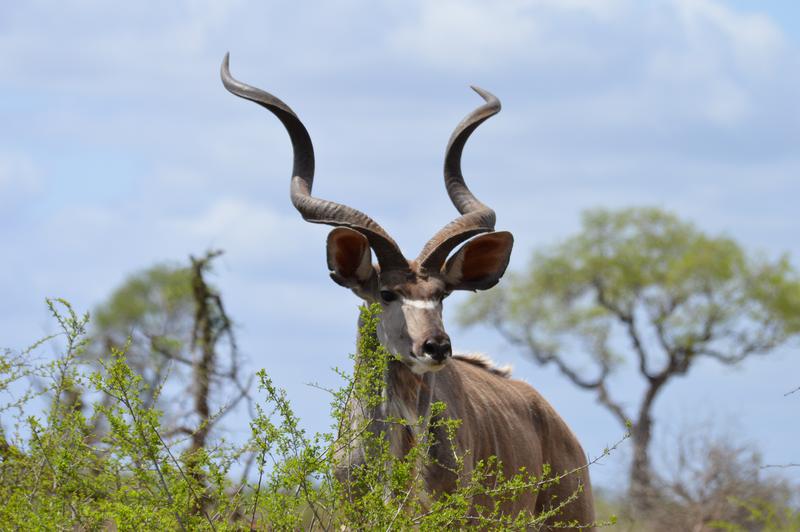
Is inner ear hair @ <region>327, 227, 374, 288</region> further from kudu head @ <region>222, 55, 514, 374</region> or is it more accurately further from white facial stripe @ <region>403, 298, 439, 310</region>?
white facial stripe @ <region>403, 298, 439, 310</region>

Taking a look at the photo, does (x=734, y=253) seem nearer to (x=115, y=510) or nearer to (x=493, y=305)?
(x=493, y=305)

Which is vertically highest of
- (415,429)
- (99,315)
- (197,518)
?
(99,315)

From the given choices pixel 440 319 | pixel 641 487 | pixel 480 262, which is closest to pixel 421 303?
pixel 440 319

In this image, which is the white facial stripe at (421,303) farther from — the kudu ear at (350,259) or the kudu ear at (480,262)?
the kudu ear at (480,262)

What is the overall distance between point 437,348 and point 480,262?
111cm

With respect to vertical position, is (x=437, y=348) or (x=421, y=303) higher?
(x=421, y=303)

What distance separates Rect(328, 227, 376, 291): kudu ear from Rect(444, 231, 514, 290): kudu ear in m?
0.45

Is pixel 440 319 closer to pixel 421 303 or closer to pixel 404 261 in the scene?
pixel 421 303

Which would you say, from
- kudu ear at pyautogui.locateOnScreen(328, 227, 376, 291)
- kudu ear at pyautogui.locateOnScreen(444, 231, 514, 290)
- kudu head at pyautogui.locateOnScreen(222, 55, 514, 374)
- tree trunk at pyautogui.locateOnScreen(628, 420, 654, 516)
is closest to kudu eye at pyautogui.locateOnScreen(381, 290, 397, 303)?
kudu head at pyautogui.locateOnScreen(222, 55, 514, 374)

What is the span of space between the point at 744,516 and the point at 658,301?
18594 millimetres

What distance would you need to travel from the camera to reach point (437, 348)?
6.82 meters

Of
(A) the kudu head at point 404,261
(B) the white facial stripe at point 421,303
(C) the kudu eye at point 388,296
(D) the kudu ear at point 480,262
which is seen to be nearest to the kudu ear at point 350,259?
(A) the kudu head at point 404,261

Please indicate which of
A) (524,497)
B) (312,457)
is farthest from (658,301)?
(312,457)

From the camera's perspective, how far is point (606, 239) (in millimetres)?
37000
